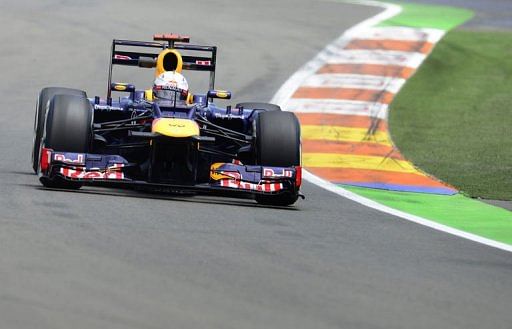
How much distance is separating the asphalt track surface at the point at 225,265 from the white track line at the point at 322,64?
0.25 meters

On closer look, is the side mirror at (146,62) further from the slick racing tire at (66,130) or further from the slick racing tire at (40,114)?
the slick racing tire at (66,130)

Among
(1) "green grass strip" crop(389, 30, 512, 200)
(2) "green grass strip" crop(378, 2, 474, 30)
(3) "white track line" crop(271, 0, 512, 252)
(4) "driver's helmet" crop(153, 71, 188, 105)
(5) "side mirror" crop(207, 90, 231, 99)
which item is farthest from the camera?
(2) "green grass strip" crop(378, 2, 474, 30)

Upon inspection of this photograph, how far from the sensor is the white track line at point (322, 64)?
39.8 feet

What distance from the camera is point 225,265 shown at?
9.09 metres

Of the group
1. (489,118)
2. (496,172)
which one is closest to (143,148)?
(496,172)

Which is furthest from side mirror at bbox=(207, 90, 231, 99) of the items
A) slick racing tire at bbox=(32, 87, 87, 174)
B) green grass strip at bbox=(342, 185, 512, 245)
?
green grass strip at bbox=(342, 185, 512, 245)

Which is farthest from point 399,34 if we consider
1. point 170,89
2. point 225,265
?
point 225,265

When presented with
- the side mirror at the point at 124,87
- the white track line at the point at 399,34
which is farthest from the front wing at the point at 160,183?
the white track line at the point at 399,34

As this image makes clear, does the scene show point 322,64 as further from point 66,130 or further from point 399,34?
point 66,130

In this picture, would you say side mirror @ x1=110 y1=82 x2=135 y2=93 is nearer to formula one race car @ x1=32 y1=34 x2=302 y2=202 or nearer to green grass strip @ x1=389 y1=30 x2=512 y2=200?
formula one race car @ x1=32 y1=34 x2=302 y2=202

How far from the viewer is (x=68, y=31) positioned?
26422 millimetres

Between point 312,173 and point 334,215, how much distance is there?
3.66m

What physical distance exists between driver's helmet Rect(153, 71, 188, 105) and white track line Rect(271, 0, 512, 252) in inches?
79.5

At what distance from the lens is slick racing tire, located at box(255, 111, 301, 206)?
1297 centimetres
